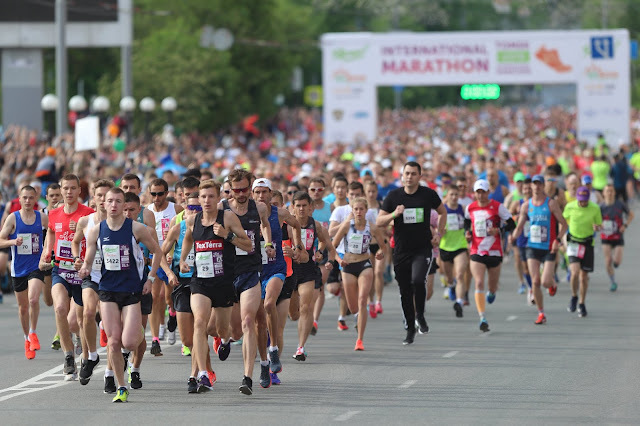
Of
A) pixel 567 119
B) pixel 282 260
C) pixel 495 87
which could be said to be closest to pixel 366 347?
pixel 282 260

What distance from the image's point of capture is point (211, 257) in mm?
11641

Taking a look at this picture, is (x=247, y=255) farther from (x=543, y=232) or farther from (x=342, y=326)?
A: (x=543, y=232)

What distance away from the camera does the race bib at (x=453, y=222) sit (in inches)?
738

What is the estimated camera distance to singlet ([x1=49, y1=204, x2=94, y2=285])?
42.5ft

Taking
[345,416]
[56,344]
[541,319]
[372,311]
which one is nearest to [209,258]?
[345,416]

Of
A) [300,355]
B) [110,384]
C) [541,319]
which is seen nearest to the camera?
[110,384]

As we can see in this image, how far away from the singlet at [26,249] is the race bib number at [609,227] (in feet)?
31.7

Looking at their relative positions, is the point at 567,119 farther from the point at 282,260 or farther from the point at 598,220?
the point at 282,260

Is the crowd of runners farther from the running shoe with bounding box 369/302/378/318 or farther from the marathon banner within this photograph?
the marathon banner

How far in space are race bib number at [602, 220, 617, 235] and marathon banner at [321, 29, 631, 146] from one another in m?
26.6

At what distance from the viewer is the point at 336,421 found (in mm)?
10422

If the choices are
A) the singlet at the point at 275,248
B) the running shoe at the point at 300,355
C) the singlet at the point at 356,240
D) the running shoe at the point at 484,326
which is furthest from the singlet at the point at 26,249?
the running shoe at the point at 484,326

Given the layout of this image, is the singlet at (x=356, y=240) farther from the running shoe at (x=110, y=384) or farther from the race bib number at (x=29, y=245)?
the running shoe at (x=110, y=384)

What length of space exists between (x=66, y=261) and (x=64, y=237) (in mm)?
319
